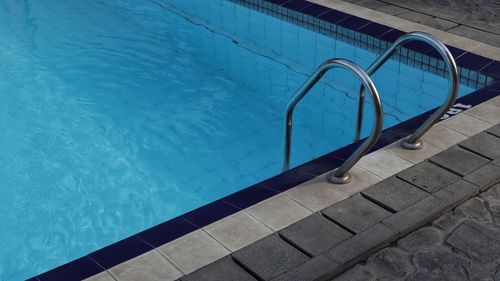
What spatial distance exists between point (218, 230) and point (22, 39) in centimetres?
521

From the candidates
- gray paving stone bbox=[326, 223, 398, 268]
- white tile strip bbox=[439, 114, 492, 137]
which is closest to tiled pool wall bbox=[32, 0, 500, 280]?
white tile strip bbox=[439, 114, 492, 137]

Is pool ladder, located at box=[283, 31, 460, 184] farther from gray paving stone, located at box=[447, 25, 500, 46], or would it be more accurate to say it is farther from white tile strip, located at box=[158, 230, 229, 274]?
gray paving stone, located at box=[447, 25, 500, 46]

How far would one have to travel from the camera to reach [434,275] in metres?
3.63

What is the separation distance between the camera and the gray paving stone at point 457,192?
165 inches

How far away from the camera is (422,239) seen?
3.90 meters

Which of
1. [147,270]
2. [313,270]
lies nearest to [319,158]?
[313,270]

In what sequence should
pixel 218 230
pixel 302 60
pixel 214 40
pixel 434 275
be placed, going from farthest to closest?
pixel 214 40, pixel 302 60, pixel 218 230, pixel 434 275

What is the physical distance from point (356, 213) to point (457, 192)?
2.32 feet

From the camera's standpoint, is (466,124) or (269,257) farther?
(466,124)

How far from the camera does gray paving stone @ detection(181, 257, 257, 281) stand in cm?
353

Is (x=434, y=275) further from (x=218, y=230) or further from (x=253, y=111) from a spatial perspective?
(x=253, y=111)

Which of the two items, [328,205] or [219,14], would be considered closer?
[328,205]

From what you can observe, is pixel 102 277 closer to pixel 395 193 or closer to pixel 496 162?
pixel 395 193

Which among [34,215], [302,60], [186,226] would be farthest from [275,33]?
[186,226]
